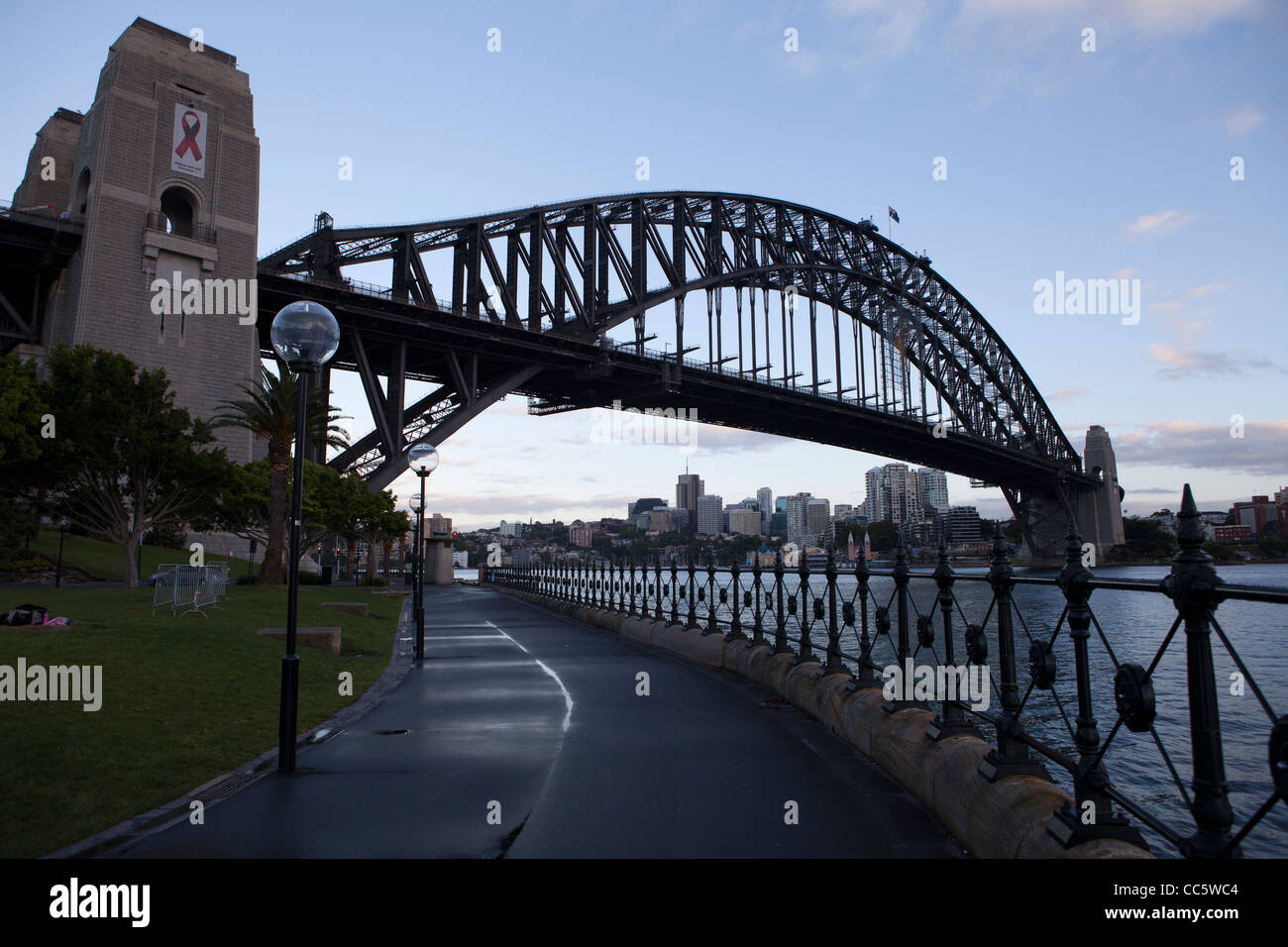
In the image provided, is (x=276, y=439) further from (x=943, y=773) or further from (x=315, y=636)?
(x=943, y=773)

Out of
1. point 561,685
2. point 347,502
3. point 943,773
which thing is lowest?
point 561,685

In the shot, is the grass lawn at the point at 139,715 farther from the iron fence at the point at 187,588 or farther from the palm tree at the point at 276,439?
the palm tree at the point at 276,439

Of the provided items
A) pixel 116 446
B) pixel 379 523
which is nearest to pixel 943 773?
pixel 116 446

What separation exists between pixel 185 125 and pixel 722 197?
143ft

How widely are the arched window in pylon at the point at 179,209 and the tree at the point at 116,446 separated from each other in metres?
17.4

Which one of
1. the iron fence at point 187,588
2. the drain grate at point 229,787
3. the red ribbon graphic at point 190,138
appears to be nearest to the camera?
the drain grate at point 229,787

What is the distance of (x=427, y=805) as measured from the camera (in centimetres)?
545

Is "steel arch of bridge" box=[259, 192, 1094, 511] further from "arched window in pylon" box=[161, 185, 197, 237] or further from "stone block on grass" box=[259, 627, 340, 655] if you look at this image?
"stone block on grass" box=[259, 627, 340, 655]

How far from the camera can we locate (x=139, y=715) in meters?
7.66

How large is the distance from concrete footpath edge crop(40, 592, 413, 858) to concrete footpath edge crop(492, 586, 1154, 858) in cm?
467

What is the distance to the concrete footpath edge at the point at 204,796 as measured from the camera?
180 inches

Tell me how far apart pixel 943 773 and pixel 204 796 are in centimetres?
490

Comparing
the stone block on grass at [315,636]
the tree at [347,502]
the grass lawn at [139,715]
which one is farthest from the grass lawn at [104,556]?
the stone block on grass at [315,636]

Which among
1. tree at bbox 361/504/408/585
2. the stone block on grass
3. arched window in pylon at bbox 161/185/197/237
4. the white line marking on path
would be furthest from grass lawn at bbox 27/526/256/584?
the white line marking on path
